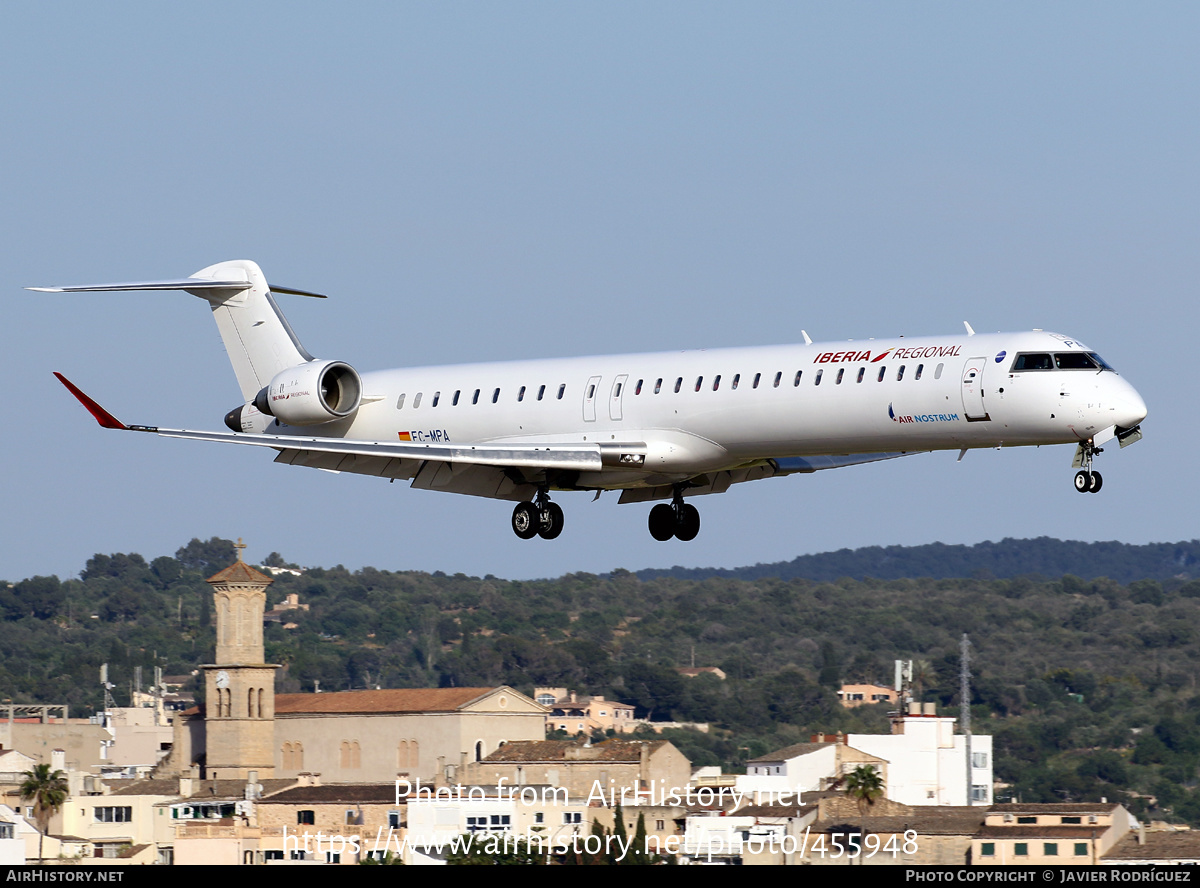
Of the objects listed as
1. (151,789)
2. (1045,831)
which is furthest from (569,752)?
(1045,831)

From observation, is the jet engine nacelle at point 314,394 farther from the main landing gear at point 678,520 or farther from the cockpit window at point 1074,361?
the cockpit window at point 1074,361

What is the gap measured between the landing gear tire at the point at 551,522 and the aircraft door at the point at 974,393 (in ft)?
28.2

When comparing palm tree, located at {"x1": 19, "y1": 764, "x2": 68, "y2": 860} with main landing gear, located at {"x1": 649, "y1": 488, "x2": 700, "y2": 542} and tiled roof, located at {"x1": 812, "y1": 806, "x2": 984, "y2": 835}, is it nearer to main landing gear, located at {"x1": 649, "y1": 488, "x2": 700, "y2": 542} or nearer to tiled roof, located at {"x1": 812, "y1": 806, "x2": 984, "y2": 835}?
tiled roof, located at {"x1": 812, "y1": 806, "x2": 984, "y2": 835}

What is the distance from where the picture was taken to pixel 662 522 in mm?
35938

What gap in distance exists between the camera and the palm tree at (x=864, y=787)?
248 feet

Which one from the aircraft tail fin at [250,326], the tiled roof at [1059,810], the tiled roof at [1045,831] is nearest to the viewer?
the aircraft tail fin at [250,326]

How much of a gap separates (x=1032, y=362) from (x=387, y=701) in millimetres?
80939

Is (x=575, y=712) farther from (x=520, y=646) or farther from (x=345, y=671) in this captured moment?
(x=345, y=671)

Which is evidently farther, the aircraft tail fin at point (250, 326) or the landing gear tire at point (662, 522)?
the aircraft tail fin at point (250, 326)

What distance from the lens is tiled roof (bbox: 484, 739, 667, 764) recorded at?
88.5m

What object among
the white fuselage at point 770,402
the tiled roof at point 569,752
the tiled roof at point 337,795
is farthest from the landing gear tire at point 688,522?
the tiled roof at point 569,752

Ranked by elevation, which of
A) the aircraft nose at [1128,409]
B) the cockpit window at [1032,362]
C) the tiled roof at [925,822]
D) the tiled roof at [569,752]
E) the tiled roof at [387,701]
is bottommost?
the tiled roof at [925,822]

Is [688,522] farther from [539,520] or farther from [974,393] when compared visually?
[974,393]
